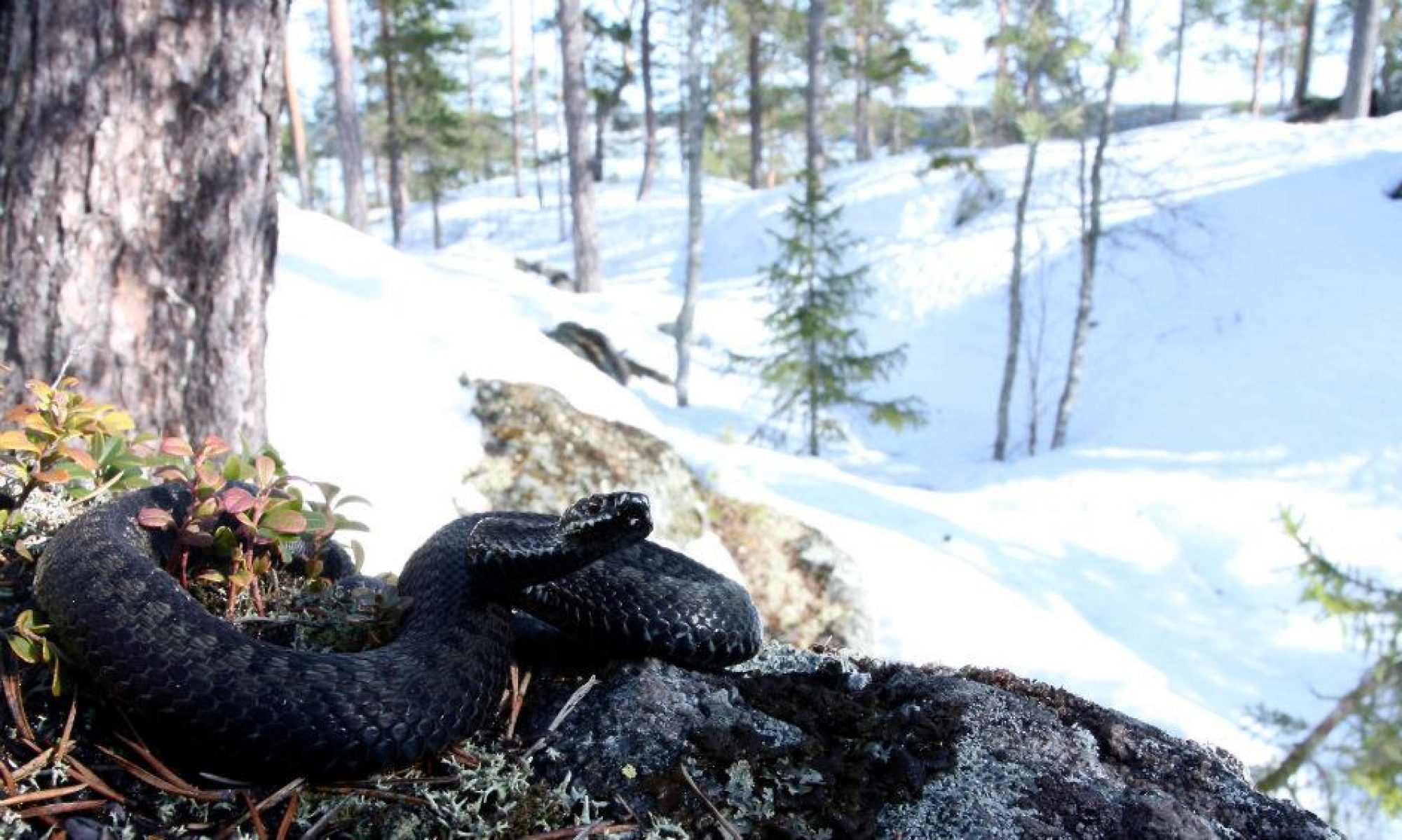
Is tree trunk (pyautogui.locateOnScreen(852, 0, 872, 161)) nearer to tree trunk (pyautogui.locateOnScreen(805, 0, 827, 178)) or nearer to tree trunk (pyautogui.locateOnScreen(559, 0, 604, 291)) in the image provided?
tree trunk (pyautogui.locateOnScreen(805, 0, 827, 178))

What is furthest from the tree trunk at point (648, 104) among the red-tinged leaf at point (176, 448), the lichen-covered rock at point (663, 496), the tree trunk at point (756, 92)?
the red-tinged leaf at point (176, 448)

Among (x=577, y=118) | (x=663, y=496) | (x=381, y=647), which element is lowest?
(x=663, y=496)

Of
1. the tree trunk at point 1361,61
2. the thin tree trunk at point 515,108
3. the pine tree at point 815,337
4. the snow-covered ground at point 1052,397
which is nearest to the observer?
the snow-covered ground at point 1052,397

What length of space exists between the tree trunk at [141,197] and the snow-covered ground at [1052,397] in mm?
1875

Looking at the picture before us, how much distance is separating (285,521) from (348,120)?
2446cm

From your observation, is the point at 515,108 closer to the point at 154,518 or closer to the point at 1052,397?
the point at 1052,397

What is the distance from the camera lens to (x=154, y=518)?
199 centimetres

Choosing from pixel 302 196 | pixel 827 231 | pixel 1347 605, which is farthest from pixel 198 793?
pixel 302 196

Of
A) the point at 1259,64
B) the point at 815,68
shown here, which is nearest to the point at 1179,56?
the point at 1259,64

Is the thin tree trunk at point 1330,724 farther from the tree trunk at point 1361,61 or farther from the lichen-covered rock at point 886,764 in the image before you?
the tree trunk at point 1361,61

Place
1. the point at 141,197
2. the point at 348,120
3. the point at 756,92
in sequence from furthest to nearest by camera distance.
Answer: the point at 756,92 → the point at 348,120 → the point at 141,197

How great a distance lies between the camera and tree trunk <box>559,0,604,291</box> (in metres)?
22.0

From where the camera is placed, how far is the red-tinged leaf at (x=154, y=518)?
6.49 ft

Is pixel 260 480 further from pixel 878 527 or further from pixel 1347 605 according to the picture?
pixel 878 527
